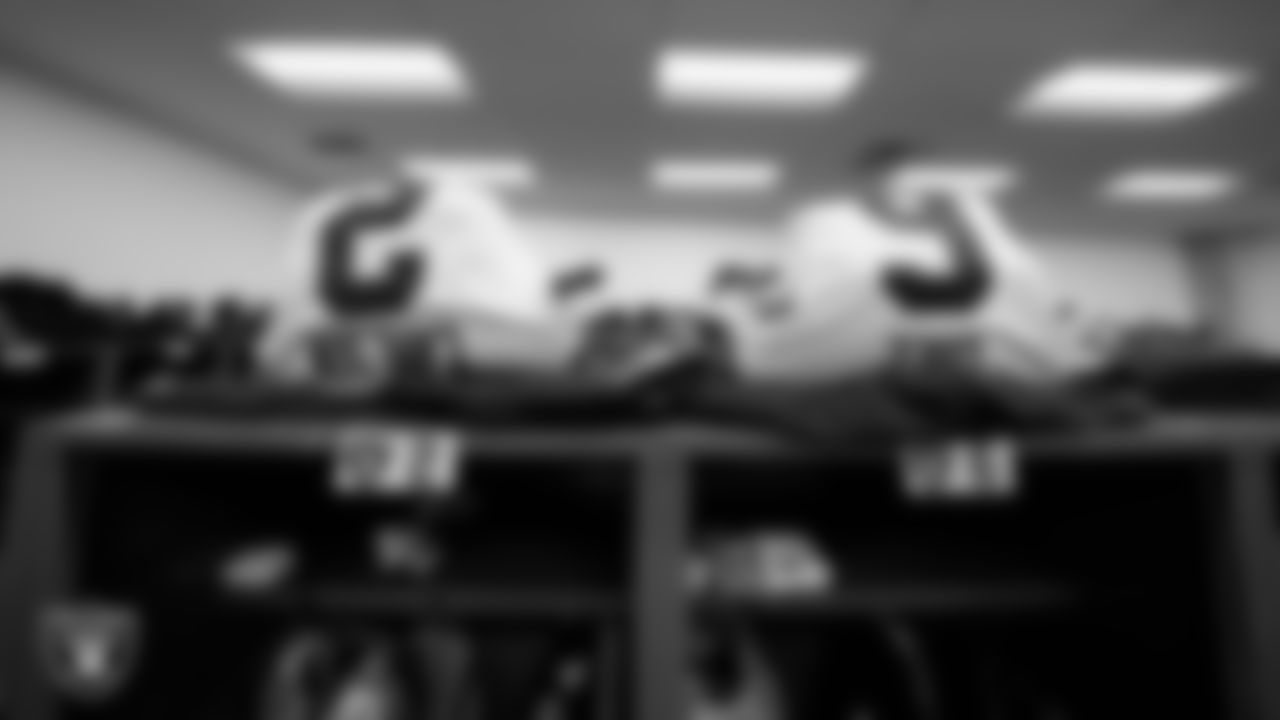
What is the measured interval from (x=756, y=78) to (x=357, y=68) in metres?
1.66

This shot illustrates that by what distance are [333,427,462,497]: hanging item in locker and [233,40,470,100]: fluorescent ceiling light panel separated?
2555 mm

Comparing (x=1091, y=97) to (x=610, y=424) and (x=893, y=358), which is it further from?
(x=610, y=424)

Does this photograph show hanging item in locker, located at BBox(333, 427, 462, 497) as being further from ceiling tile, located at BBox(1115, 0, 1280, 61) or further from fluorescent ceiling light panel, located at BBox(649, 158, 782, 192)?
fluorescent ceiling light panel, located at BBox(649, 158, 782, 192)

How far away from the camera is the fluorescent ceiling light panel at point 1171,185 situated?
436 centimetres

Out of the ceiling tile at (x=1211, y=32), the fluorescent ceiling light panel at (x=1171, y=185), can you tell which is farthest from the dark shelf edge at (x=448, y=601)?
the fluorescent ceiling light panel at (x=1171, y=185)

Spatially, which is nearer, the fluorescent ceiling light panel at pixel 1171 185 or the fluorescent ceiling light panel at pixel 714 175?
the fluorescent ceiling light panel at pixel 714 175

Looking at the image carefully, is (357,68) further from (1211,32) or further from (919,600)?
(1211,32)

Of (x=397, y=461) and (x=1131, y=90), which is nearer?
(x=397, y=461)

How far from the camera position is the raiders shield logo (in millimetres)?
709

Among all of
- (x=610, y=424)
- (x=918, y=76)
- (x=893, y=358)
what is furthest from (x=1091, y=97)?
(x=610, y=424)

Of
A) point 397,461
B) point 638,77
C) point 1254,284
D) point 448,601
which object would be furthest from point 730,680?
point 1254,284

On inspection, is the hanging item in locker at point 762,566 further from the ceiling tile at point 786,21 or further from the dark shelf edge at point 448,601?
the ceiling tile at point 786,21

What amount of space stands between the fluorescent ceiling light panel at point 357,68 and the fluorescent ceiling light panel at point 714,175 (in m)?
1.32

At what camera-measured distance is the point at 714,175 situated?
4387 millimetres
